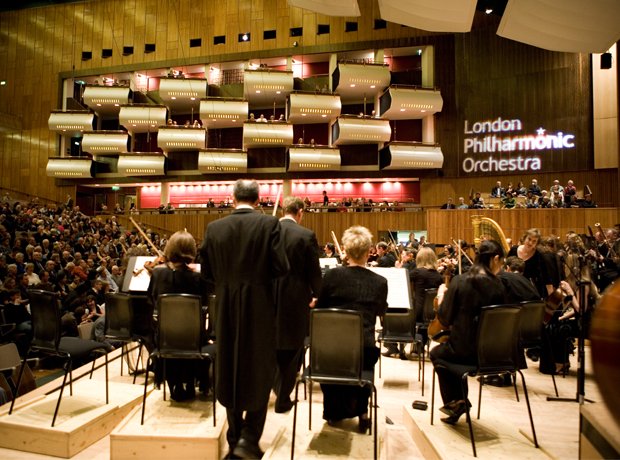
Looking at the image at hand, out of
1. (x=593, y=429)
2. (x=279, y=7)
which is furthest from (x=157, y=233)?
(x=593, y=429)

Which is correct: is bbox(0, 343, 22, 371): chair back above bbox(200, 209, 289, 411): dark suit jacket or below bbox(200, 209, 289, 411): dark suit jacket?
below

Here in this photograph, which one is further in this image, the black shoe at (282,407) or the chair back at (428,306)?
the chair back at (428,306)

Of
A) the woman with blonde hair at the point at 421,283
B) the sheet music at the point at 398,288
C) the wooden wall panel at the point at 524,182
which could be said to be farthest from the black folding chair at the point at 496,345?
the wooden wall panel at the point at 524,182

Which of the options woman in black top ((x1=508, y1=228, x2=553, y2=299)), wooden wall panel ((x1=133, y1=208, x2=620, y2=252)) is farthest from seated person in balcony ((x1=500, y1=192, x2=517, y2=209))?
woman in black top ((x1=508, y1=228, x2=553, y2=299))

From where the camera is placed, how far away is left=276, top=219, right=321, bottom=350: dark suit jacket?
2957 millimetres

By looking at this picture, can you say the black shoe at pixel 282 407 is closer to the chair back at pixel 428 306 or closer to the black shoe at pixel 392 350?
the chair back at pixel 428 306

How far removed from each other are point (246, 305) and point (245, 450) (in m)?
0.82

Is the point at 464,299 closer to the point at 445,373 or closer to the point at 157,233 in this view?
the point at 445,373

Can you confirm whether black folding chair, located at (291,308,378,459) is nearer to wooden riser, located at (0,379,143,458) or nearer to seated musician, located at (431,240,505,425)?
seated musician, located at (431,240,505,425)

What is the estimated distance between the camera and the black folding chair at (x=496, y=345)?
9.02 ft

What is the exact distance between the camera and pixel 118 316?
3.82 metres

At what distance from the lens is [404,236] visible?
1496cm

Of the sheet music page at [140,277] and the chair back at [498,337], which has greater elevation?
the sheet music page at [140,277]

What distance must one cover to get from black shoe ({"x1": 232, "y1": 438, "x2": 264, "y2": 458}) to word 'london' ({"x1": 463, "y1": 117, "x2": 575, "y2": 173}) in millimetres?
15102
